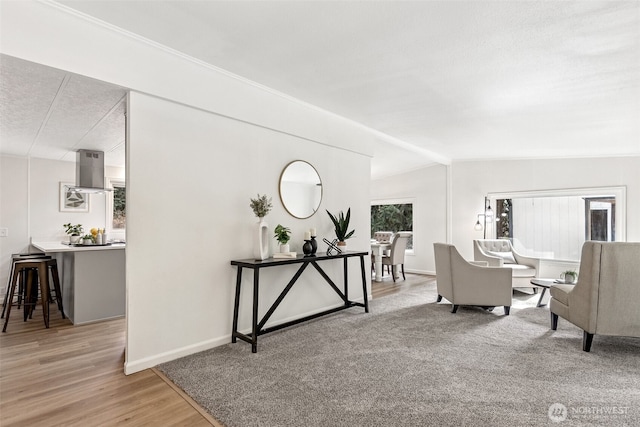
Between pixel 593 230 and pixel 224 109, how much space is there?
20.4 ft

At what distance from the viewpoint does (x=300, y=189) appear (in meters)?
3.88

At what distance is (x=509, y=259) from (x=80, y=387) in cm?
577

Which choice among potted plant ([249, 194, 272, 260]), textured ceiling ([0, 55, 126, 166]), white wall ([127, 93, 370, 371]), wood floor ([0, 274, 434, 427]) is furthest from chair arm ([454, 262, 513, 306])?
textured ceiling ([0, 55, 126, 166])

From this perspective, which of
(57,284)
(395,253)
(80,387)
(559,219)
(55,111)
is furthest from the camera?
(395,253)

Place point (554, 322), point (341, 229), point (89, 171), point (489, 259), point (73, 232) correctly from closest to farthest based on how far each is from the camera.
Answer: point (554, 322) → point (341, 229) → point (89, 171) → point (73, 232) → point (489, 259)

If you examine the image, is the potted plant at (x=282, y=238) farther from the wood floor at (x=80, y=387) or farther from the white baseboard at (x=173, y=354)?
the wood floor at (x=80, y=387)

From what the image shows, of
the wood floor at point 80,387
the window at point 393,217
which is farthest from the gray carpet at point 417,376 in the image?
the window at point 393,217

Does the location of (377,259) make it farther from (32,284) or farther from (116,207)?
(32,284)

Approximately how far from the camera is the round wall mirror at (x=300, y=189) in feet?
12.1

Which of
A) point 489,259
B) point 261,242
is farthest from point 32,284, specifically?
point 489,259

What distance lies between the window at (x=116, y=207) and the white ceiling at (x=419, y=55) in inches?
50.1

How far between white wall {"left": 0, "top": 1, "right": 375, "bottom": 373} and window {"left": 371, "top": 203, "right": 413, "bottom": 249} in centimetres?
470

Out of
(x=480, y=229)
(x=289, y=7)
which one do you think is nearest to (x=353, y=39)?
(x=289, y=7)

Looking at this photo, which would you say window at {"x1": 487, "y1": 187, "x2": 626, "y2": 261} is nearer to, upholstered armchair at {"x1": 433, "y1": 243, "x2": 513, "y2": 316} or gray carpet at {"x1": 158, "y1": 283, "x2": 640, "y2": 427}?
upholstered armchair at {"x1": 433, "y1": 243, "x2": 513, "y2": 316}
